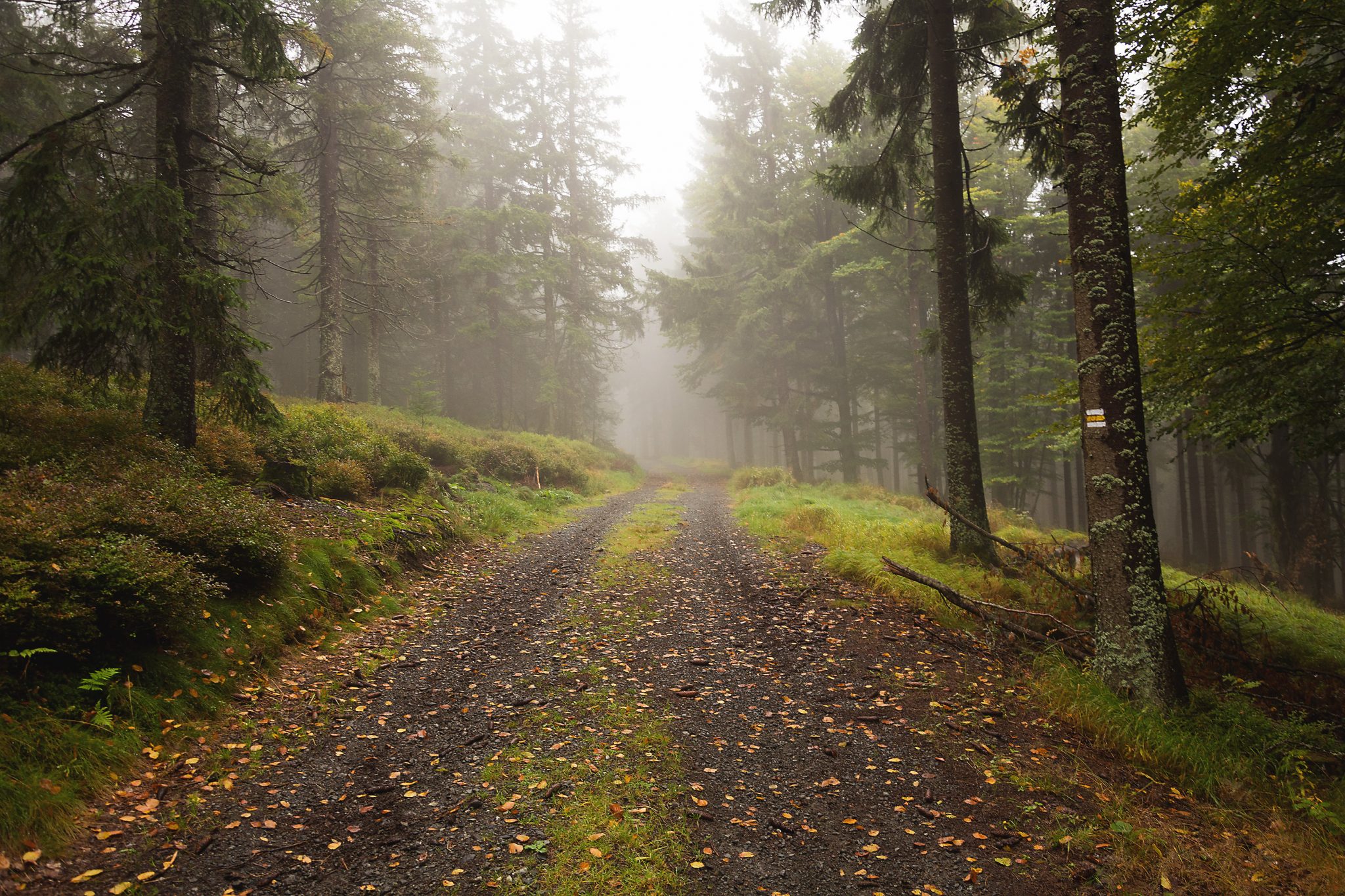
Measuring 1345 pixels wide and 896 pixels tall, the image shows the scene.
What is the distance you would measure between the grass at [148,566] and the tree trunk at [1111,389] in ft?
25.4

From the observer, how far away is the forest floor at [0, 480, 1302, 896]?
3336 mm

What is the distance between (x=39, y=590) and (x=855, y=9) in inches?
532

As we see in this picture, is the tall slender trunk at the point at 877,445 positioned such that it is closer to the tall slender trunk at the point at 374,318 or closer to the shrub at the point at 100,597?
the tall slender trunk at the point at 374,318

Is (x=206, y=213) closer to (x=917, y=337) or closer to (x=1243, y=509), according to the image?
(x=917, y=337)

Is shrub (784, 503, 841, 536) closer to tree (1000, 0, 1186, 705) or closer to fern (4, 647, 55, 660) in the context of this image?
tree (1000, 0, 1186, 705)

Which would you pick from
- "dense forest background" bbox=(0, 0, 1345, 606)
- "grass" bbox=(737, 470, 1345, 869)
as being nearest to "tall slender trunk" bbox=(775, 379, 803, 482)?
"dense forest background" bbox=(0, 0, 1345, 606)

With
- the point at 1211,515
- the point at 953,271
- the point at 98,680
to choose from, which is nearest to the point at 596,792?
the point at 98,680

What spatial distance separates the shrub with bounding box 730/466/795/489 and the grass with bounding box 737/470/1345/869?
41.3 ft

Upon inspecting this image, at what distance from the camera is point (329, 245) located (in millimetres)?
17688

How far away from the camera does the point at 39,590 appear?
3934mm

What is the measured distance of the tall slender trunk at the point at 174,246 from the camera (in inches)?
285

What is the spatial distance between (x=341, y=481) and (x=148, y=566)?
5.55 meters

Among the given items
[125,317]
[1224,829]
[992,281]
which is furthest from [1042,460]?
[125,317]

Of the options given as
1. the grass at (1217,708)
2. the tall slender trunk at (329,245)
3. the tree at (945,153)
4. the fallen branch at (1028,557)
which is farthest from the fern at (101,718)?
the tall slender trunk at (329,245)
